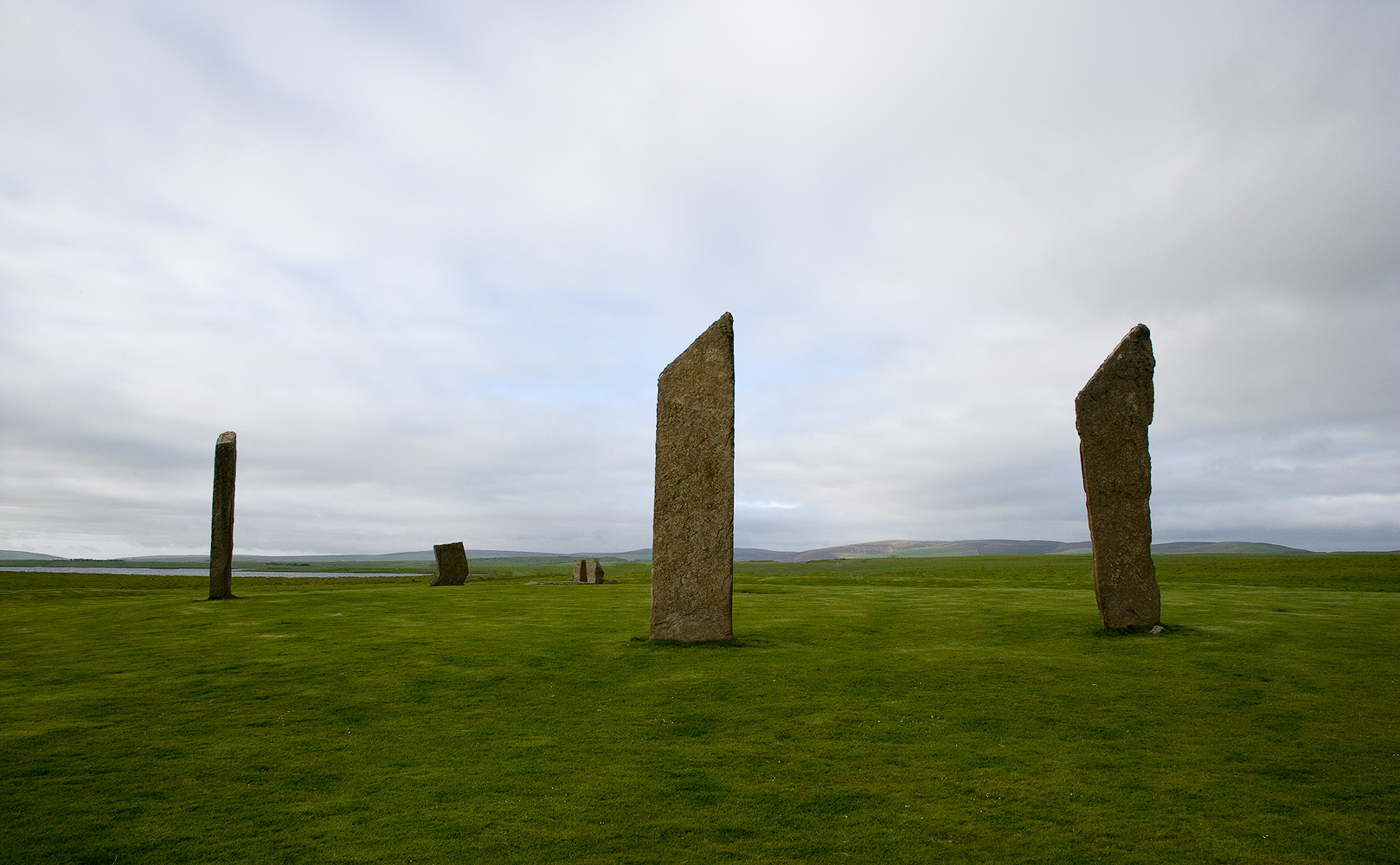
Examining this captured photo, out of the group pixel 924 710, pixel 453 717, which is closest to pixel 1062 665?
pixel 924 710

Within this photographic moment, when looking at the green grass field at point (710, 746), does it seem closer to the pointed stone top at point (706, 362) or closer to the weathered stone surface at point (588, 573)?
the pointed stone top at point (706, 362)

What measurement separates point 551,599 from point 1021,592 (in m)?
14.1

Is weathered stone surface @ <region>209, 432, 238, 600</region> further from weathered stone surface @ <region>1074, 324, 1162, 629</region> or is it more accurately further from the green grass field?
weathered stone surface @ <region>1074, 324, 1162, 629</region>

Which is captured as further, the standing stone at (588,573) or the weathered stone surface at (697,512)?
the standing stone at (588,573)

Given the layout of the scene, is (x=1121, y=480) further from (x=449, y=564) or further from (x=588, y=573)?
(x=449, y=564)

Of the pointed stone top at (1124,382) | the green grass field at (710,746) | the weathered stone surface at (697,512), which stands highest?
the pointed stone top at (1124,382)

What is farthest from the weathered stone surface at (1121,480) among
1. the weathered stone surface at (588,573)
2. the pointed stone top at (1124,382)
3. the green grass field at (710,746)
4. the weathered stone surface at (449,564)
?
the weathered stone surface at (449,564)

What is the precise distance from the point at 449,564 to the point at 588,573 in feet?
19.1

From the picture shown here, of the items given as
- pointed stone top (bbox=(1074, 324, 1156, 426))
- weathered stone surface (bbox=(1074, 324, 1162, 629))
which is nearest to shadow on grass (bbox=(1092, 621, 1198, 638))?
weathered stone surface (bbox=(1074, 324, 1162, 629))

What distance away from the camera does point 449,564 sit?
31609mm

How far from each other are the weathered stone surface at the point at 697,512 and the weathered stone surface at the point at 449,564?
810 inches

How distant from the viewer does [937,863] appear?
542 centimetres

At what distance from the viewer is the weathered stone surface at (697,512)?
12867 mm

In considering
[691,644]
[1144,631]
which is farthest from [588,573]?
[1144,631]
